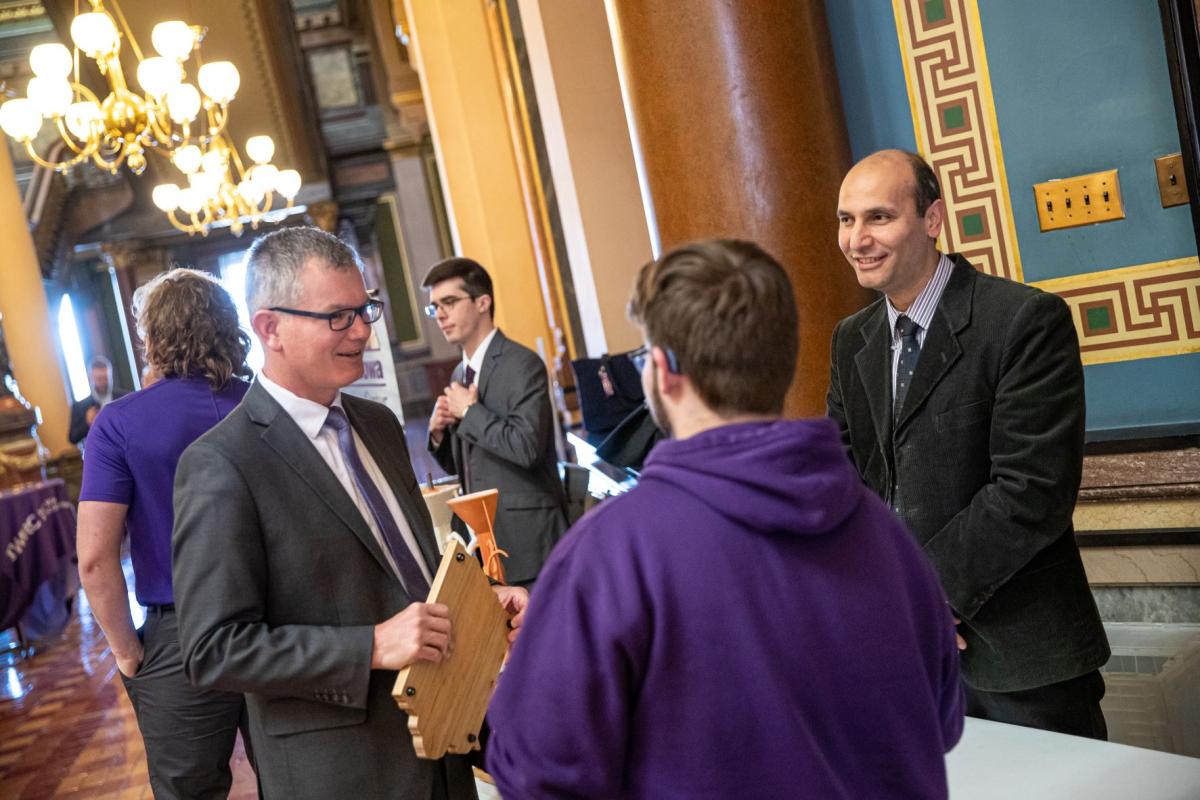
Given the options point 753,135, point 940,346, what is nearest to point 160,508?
point 940,346

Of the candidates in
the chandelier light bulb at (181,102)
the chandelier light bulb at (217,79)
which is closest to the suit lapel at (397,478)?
the chandelier light bulb at (181,102)

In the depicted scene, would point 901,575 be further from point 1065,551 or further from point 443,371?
point 443,371

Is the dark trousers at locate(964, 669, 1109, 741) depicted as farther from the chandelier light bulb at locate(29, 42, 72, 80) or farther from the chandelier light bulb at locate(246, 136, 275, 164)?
the chandelier light bulb at locate(246, 136, 275, 164)

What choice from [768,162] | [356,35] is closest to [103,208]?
[356,35]

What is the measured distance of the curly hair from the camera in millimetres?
2467

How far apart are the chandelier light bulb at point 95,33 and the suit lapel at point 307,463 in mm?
6081

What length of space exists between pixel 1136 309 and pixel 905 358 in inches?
48.6

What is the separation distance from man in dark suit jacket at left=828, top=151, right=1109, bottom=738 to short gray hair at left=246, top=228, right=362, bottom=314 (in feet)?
3.16

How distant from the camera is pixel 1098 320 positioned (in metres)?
3.07

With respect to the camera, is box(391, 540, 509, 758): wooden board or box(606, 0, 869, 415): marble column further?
box(606, 0, 869, 415): marble column

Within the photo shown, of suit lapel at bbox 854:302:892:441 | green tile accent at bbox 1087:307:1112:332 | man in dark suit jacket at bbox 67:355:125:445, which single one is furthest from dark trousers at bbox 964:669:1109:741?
man in dark suit jacket at bbox 67:355:125:445

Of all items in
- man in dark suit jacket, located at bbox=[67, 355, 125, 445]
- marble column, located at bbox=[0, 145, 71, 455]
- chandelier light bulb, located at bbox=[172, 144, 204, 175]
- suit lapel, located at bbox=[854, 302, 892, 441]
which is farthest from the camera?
marble column, located at bbox=[0, 145, 71, 455]

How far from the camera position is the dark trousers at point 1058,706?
6.67 ft

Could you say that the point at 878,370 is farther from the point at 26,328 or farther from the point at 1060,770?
the point at 26,328
